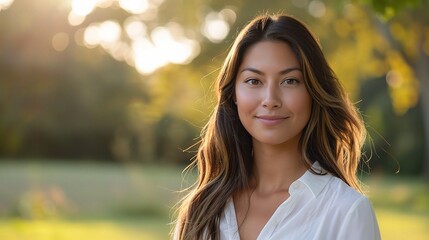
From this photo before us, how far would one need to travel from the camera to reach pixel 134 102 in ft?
A: 119

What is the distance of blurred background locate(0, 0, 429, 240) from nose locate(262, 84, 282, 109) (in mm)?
3015

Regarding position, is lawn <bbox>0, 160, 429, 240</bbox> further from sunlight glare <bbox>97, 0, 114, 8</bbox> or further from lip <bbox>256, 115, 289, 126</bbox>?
lip <bbox>256, 115, 289, 126</bbox>

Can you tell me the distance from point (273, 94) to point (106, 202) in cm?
2019

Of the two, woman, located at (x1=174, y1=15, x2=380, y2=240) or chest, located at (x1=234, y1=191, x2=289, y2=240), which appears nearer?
woman, located at (x1=174, y1=15, x2=380, y2=240)

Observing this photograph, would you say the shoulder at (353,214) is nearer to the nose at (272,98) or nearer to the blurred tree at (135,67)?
the nose at (272,98)

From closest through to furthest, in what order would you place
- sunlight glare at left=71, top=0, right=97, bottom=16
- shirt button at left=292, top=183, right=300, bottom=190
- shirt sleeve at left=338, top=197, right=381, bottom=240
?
shirt sleeve at left=338, top=197, right=381, bottom=240
shirt button at left=292, top=183, right=300, bottom=190
sunlight glare at left=71, top=0, right=97, bottom=16

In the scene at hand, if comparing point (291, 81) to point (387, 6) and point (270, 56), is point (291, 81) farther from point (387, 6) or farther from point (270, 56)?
point (387, 6)

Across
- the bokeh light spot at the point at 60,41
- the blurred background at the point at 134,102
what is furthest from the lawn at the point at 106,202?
the bokeh light spot at the point at 60,41

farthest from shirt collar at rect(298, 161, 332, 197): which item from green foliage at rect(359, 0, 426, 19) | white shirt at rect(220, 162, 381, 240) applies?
green foliage at rect(359, 0, 426, 19)

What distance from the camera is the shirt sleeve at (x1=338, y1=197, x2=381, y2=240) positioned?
9.68 feet

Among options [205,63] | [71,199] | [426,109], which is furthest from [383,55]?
[71,199]

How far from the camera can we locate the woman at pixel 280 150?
311cm

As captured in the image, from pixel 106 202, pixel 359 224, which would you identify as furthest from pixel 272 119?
pixel 106 202

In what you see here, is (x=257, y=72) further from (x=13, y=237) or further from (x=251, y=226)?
(x=13, y=237)
